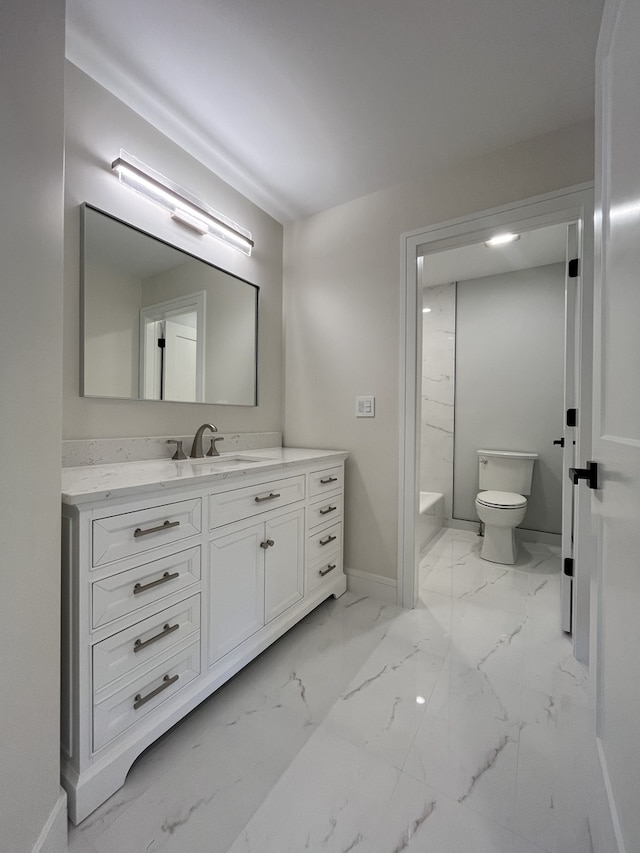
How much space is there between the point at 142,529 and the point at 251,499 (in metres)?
0.45

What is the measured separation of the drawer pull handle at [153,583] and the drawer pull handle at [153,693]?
12.1 inches

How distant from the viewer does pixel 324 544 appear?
6.28ft

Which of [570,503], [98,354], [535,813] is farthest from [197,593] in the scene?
[570,503]

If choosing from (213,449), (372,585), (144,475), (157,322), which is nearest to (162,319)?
(157,322)

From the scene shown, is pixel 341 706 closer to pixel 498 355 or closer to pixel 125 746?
pixel 125 746

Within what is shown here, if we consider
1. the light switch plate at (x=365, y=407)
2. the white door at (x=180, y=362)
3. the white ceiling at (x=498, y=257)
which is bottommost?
the light switch plate at (x=365, y=407)

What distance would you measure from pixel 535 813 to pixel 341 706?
0.59m

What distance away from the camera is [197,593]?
1187mm

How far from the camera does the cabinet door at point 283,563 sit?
1.51 meters

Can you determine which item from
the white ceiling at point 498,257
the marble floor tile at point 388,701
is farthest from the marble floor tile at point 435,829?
the white ceiling at point 498,257

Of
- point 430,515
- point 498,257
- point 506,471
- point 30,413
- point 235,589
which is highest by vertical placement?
point 498,257

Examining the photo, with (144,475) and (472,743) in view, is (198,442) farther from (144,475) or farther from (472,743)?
(472,743)

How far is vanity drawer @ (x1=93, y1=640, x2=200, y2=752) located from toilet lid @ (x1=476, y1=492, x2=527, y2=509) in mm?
2117

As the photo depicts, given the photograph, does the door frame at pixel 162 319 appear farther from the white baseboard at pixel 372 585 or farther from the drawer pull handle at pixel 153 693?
the white baseboard at pixel 372 585
